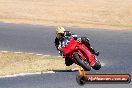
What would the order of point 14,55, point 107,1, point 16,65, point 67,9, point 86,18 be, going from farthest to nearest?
point 107,1 → point 67,9 → point 86,18 → point 14,55 → point 16,65

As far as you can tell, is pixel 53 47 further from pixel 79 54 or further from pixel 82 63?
pixel 82 63

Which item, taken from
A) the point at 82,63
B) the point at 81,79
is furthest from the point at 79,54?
the point at 81,79

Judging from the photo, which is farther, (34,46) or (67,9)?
(67,9)

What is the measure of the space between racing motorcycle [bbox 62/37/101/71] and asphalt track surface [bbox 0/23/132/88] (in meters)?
4.59

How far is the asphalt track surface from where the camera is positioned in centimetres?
1955

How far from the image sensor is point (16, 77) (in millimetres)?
21016

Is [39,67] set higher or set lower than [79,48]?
lower

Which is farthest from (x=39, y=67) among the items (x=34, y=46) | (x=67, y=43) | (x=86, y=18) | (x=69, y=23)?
(x=86, y=18)

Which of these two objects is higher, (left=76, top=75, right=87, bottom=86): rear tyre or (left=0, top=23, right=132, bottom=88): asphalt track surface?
(left=76, top=75, right=87, bottom=86): rear tyre

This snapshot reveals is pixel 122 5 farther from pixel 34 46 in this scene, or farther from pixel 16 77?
pixel 16 77

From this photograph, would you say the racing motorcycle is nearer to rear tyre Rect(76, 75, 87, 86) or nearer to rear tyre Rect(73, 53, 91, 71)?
rear tyre Rect(73, 53, 91, 71)

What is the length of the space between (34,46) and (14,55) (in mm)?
4349

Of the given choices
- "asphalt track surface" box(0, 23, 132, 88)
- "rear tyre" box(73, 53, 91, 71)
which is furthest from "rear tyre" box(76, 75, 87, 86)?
"asphalt track surface" box(0, 23, 132, 88)

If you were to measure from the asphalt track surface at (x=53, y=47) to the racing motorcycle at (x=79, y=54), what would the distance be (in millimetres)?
4587
